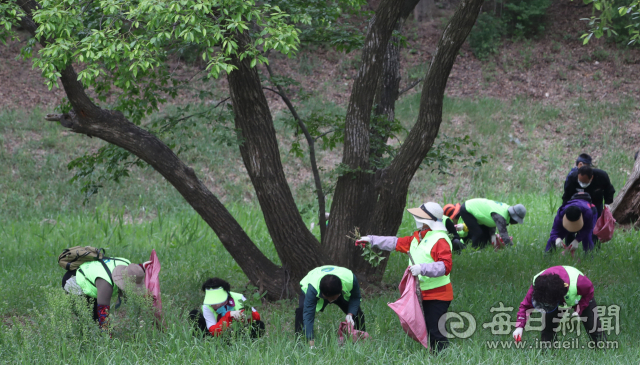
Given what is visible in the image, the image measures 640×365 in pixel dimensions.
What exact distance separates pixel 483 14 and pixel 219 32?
1790 cm

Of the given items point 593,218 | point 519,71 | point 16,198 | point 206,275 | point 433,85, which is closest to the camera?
point 433,85

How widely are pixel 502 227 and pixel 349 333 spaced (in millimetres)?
4393

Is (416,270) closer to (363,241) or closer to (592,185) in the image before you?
(363,241)

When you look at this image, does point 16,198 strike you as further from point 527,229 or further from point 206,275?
point 527,229

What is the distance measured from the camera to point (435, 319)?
191 inches

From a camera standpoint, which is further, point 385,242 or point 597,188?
point 597,188

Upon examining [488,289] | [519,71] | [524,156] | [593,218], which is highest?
[519,71]

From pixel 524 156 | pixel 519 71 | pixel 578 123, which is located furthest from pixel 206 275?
pixel 519 71

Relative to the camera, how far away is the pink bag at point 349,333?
4.89 meters

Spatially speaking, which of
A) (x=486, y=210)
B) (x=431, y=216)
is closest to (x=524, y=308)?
(x=431, y=216)

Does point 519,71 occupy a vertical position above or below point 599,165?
above

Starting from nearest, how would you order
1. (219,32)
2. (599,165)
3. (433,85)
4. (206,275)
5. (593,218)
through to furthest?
(219,32) < (433,85) < (206,275) < (593,218) < (599,165)

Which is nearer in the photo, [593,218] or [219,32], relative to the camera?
[219,32]

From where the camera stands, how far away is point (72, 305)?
5.10 metres
